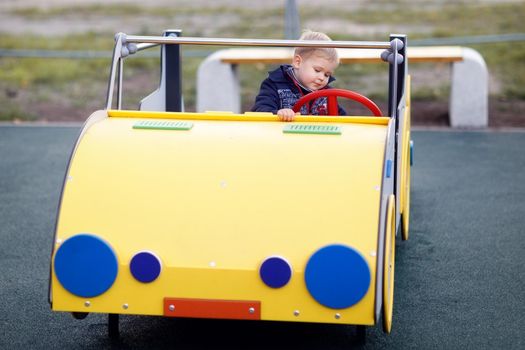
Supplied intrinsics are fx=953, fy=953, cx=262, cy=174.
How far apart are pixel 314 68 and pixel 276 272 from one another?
5.44ft

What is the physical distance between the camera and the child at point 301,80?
493 cm

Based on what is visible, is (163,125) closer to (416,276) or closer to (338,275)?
(338,275)

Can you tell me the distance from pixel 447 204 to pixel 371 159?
2770 mm

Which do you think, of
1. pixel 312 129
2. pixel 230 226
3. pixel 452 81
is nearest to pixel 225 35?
pixel 452 81

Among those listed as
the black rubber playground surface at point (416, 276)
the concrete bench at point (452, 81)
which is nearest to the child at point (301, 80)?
the black rubber playground surface at point (416, 276)

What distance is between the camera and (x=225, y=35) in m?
13.8

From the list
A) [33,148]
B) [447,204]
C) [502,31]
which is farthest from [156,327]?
[502,31]

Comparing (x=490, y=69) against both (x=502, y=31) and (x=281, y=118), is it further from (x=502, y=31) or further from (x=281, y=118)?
(x=281, y=118)

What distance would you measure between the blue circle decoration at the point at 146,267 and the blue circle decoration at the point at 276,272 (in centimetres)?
41

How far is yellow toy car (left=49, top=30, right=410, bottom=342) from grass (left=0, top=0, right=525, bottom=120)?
6134mm

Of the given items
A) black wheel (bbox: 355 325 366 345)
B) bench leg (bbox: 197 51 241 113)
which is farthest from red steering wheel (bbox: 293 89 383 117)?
bench leg (bbox: 197 51 241 113)

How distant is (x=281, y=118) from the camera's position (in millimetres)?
4121

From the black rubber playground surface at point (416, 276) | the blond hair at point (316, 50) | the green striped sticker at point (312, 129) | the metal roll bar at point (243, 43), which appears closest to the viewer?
the green striped sticker at point (312, 129)

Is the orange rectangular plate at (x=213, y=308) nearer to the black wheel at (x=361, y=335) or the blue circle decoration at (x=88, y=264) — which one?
the blue circle decoration at (x=88, y=264)
